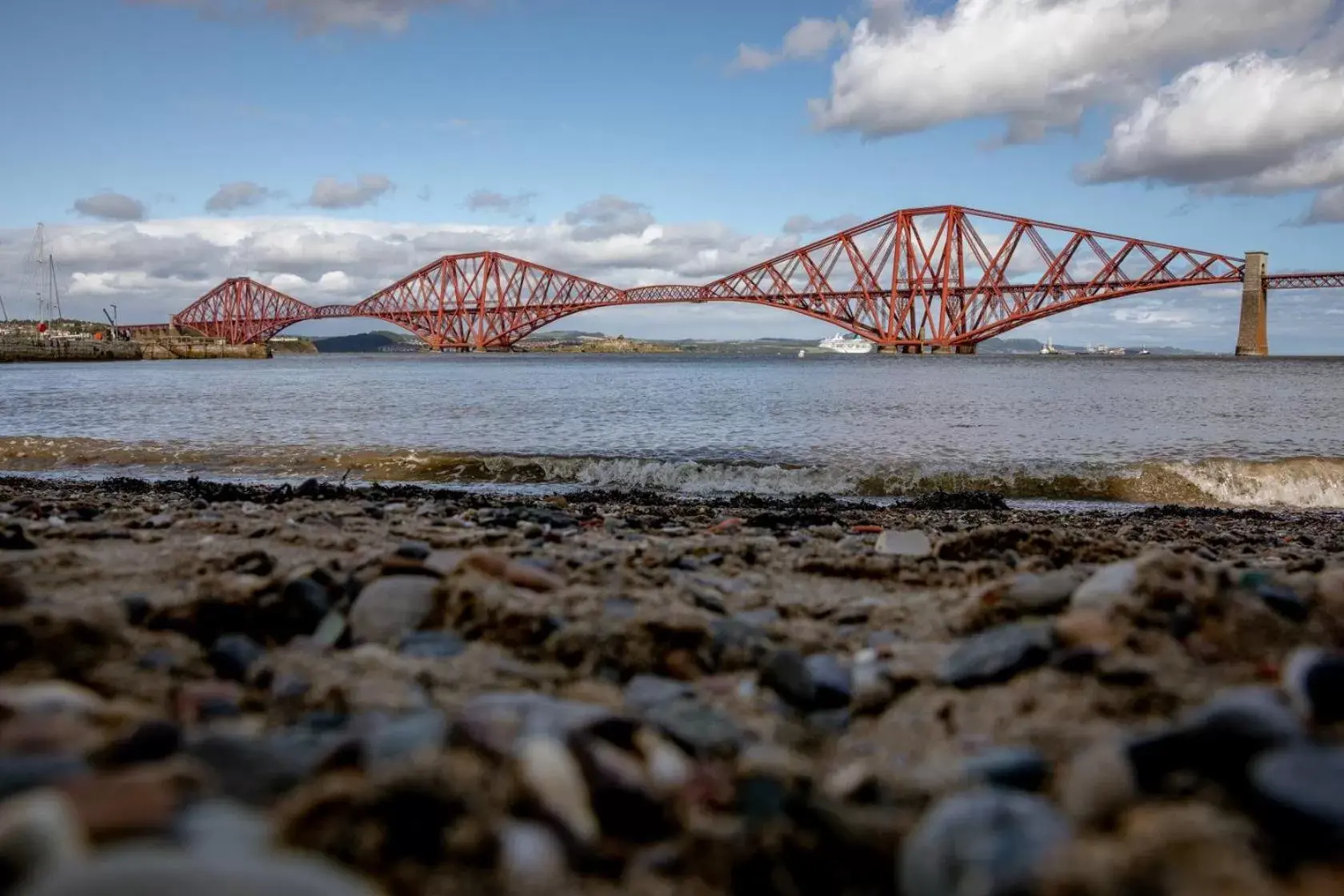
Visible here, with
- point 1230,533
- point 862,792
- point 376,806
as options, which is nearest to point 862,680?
point 862,792

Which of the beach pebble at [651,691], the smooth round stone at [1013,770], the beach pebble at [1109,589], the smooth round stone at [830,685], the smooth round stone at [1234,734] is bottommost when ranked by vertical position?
the smooth round stone at [830,685]

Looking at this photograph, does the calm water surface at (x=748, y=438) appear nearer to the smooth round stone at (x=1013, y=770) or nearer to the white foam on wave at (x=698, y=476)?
A: the white foam on wave at (x=698, y=476)

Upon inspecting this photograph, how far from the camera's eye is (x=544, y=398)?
24.5 meters

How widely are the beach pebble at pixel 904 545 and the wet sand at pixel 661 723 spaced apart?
346 millimetres

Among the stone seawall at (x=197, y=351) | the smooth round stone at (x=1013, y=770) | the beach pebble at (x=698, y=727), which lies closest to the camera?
the smooth round stone at (x=1013, y=770)

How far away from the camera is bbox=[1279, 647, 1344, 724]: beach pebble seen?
1.32 meters

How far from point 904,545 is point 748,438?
961 centimetres

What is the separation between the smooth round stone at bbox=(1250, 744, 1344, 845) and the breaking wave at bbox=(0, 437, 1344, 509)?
8.28 meters

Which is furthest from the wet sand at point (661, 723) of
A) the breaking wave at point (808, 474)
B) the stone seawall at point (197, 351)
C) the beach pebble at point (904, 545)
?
the stone seawall at point (197, 351)

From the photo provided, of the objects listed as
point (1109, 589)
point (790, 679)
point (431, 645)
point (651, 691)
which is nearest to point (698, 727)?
point (651, 691)

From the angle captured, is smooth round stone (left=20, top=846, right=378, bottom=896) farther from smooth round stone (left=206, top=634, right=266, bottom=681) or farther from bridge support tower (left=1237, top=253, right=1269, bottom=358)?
bridge support tower (left=1237, top=253, right=1269, bottom=358)

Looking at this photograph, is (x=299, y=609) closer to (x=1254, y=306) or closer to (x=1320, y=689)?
(x=1320, y=689)

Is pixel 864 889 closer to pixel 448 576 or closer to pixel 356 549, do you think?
pixel 448 576

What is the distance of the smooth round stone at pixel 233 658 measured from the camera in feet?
6.42
